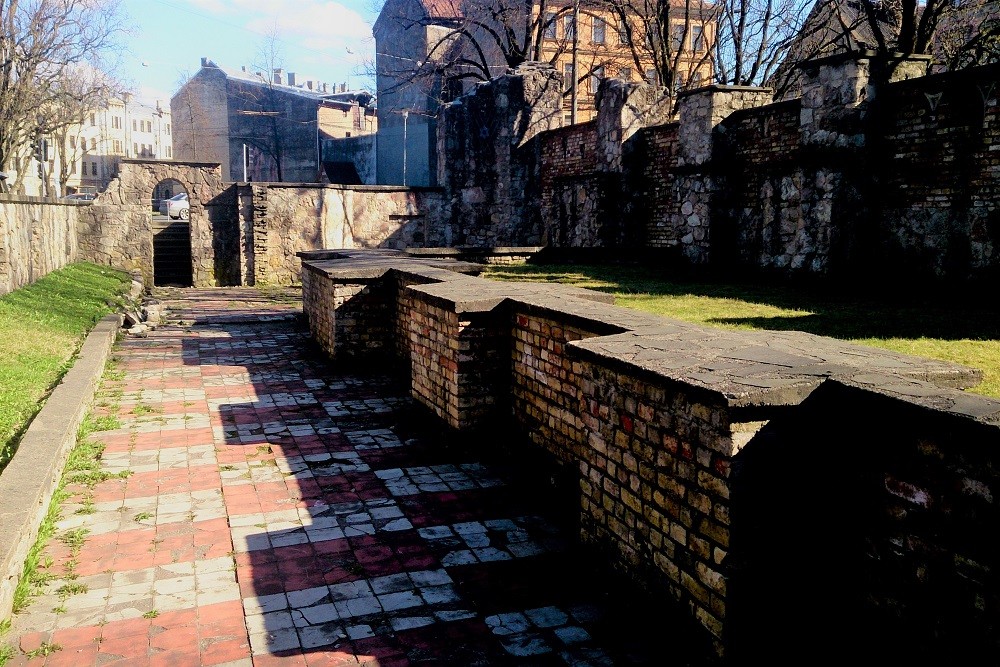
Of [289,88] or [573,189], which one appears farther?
[289,88]

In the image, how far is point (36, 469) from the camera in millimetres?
4512

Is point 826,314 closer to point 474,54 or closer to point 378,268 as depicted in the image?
point 378,268

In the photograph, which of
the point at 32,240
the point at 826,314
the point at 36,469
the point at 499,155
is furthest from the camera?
the point at 499,155

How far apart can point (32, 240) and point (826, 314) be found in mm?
12734

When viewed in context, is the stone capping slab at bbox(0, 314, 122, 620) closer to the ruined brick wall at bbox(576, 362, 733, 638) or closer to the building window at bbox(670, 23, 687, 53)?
the ruined brick wall at bbox(576, 362, 733, 638)

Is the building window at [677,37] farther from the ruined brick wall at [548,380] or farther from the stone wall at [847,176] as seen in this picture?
the ruined brick wall at [548,380]

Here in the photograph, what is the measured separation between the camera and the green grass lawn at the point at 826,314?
5594 mm

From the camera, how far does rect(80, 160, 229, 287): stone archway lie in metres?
19.5

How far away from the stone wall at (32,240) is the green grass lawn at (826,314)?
7200 millimetres

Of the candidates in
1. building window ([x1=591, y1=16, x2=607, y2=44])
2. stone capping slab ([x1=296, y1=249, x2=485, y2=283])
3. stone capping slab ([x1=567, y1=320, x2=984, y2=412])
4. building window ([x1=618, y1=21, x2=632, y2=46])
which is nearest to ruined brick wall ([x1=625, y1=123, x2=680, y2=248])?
stone capping slab ([x1=296, y1=249, x2=485, y2=283])

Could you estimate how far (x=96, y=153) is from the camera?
222 feet

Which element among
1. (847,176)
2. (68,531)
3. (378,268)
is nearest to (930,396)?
(68,531)

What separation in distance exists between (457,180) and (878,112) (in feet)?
39.2

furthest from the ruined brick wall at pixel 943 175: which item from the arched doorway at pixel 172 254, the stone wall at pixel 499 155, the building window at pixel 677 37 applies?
the arched doorway at pixel 172 254
